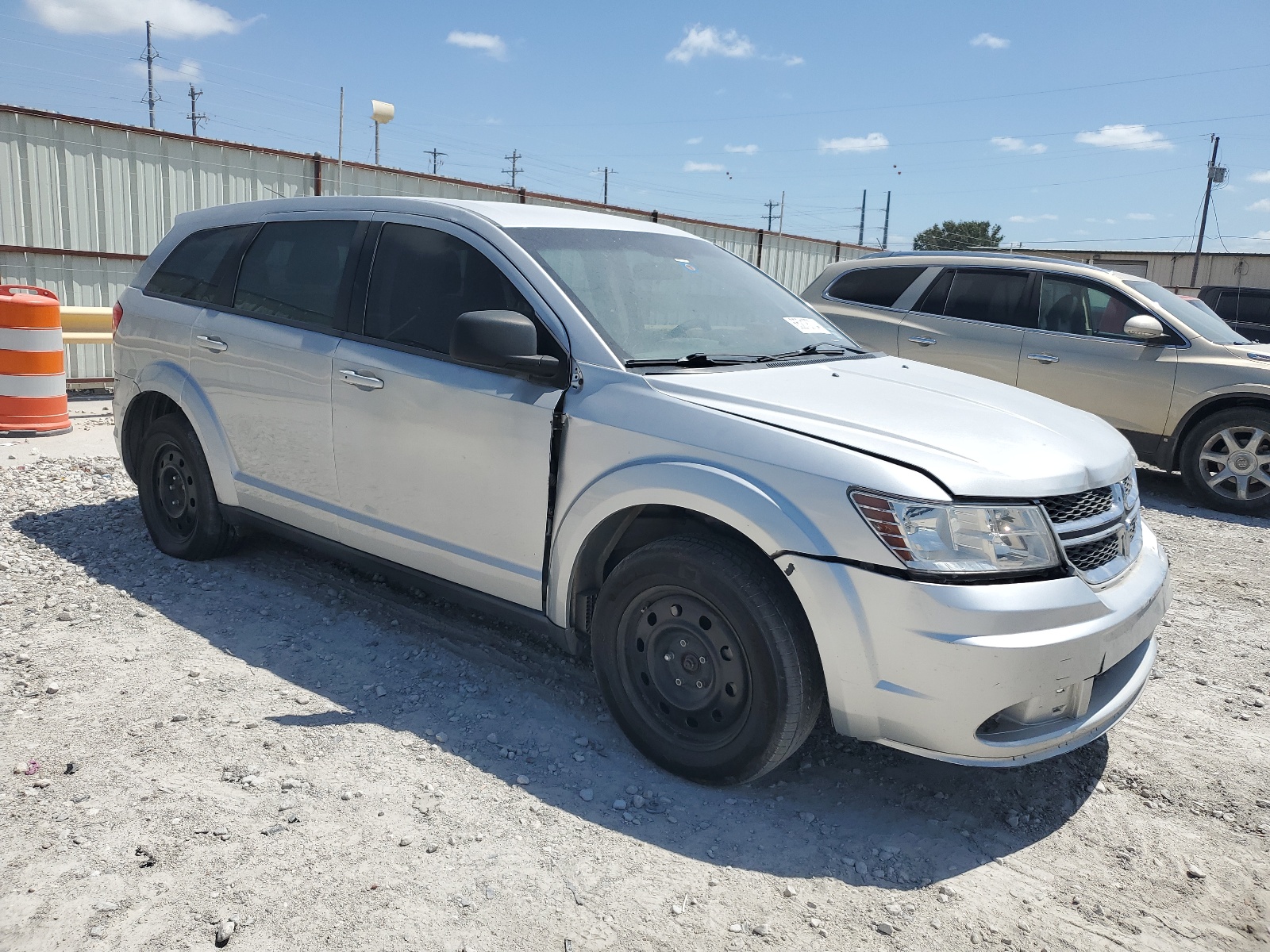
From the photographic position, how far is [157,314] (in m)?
5.08

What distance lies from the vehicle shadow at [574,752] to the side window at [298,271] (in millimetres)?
1385

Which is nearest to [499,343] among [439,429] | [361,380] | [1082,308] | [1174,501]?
[439,429]

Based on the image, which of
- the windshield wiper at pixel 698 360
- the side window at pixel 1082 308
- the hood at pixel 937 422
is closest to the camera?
the hood at pixel 937 422

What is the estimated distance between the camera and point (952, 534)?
274 cm

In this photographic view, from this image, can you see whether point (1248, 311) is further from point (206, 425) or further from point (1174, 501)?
point (206, 425)

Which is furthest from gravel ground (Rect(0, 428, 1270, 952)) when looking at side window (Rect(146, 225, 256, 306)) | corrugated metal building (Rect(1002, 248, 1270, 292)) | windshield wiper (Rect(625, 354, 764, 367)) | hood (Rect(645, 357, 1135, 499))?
corrugated metal building (Rect(1002, 248, 1270, 292))

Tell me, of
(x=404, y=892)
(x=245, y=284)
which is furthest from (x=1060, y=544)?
(x=245, y=284)

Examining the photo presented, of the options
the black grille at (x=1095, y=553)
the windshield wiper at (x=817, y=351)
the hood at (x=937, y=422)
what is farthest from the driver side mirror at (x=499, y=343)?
the black grille at (x=1095, y=553)

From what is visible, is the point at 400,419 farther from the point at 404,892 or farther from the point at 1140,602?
the point at 1140,602

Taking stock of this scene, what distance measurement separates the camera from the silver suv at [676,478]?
2.77 meters

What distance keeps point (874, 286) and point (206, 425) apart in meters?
6.23

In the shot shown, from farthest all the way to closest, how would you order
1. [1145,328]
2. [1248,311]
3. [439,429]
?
[1248,311] → [1145,328] → [439,429]

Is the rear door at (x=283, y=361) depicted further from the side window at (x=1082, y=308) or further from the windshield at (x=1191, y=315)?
the windshield at (x=1191, y=315)

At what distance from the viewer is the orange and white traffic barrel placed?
7828mm
